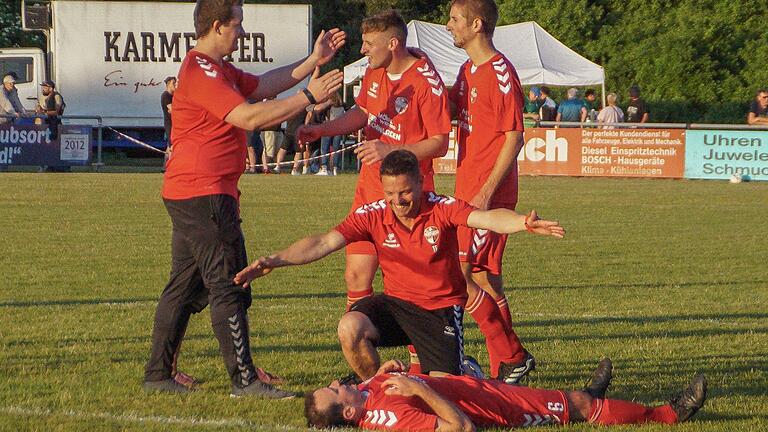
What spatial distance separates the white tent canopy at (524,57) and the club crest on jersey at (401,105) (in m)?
26.0

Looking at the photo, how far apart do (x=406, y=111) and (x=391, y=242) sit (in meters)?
1.12

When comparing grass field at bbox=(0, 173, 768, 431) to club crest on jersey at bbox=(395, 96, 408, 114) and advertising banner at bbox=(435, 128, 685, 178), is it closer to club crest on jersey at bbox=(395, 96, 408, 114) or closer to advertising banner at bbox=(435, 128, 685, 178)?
club crest on jersey at bbox=(395, 96, 408, 114)

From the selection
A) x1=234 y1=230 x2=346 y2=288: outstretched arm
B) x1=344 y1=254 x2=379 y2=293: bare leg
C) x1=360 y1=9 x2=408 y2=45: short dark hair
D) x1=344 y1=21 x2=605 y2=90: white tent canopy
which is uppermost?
x1=344 y1=21 x2=605 y2=90: white tent canopy

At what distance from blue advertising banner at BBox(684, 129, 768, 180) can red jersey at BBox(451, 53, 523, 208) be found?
21.0 m

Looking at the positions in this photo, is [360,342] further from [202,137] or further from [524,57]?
[524,57]

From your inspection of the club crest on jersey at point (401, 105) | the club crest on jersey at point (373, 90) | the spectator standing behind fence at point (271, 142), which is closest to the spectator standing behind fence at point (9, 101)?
the spectator standing behind fence at point (271, 142)

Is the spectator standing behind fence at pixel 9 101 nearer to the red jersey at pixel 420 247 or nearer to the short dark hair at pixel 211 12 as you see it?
the short dark hair at pixel 211 12

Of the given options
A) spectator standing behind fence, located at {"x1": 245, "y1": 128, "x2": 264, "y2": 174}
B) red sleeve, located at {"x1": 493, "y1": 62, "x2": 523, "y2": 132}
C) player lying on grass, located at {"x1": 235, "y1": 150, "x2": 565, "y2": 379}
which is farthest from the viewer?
spectator standing behind fence, located at {"x1": 245, "y1": 128, "x2": 264, "y2": 174}

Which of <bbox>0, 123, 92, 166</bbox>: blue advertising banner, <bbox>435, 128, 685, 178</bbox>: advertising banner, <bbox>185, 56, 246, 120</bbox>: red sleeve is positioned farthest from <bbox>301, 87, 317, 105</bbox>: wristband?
<bbox>0, 123, 92, 166</bbox>: blue advertising banner

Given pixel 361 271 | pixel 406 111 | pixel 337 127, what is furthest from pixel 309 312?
pixel 406 111

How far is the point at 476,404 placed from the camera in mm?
5957

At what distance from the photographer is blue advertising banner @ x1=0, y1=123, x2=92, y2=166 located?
28891 mm

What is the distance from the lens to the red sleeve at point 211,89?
21.4 feet

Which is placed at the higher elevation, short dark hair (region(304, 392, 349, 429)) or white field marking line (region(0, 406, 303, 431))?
short dark hair (region(304, 392, 349, 429))
